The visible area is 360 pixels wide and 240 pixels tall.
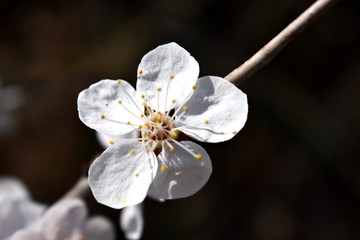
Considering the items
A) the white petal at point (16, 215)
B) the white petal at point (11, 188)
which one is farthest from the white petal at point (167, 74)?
the white petal at point (11, 188)

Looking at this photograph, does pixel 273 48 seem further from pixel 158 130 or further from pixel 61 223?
pixel 61 223

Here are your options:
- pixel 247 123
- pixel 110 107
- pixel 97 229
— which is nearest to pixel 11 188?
pixel 97 229

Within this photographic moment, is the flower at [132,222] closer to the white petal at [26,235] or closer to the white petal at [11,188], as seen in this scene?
the white petal at [26,235]

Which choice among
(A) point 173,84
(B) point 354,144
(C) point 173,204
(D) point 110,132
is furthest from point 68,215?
(B) point 354,144

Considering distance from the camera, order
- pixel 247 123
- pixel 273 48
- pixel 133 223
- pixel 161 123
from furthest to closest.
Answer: pixel 247 123, pixel 133 223, pixel 161 123, pixel 273 48

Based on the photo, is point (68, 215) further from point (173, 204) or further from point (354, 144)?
point (354, 144)

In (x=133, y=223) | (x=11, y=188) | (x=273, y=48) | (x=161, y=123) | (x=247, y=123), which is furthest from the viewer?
(x=247, y=123)
